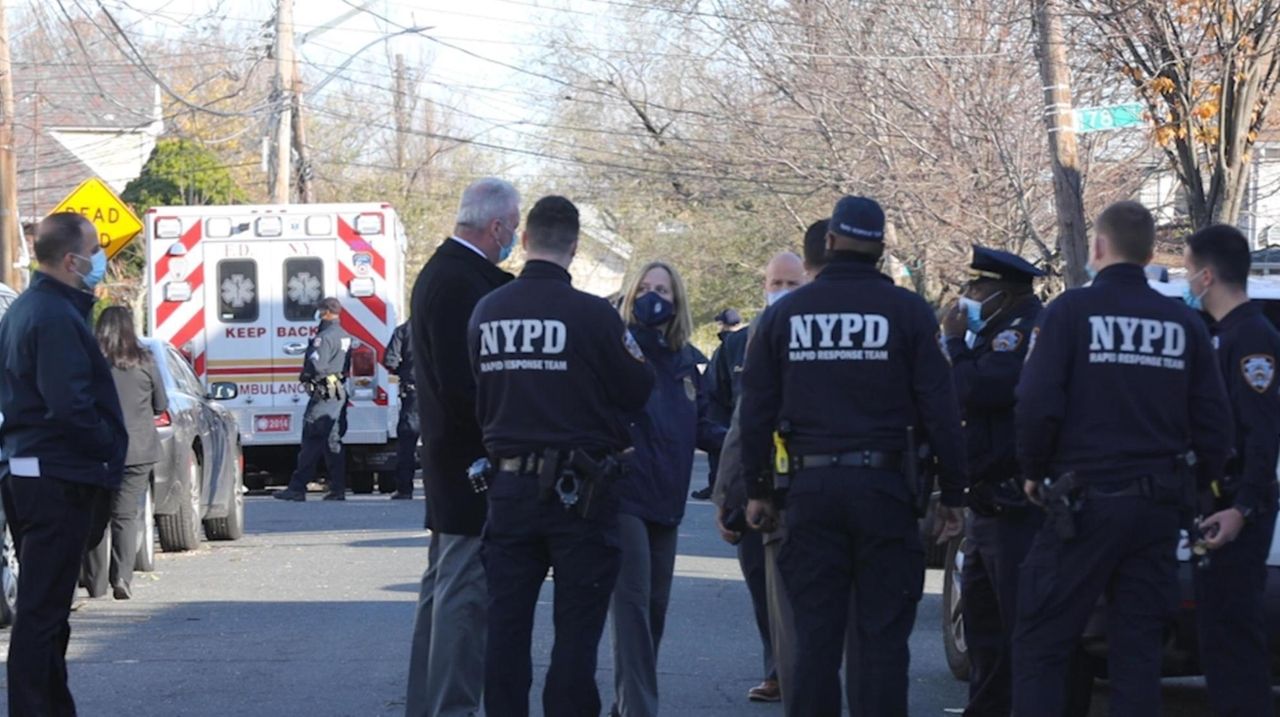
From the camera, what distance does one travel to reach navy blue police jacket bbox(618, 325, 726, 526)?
7.05 metres

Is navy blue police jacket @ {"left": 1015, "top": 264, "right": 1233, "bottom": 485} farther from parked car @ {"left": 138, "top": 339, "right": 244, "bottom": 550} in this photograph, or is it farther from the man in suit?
parked car @ {"left": 138, "top": 339, "right": 244, "bottom": 550}

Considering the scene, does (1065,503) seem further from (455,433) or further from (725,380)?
(725,380)

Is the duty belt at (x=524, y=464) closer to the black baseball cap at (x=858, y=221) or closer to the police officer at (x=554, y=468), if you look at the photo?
the police officer at (x=554, y=468)

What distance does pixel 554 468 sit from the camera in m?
6.14

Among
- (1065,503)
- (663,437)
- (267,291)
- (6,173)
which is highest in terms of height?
(6,173)

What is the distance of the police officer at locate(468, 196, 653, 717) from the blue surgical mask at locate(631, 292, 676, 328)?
102 centimetres

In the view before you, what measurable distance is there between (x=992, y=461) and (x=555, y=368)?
65.8 inches

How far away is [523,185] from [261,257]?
33.1 m

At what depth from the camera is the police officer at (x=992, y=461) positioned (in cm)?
678

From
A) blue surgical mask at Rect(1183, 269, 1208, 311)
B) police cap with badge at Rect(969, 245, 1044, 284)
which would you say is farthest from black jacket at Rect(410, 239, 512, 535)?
blue surgical mask at Rect(1183, 269, 1208, 311)

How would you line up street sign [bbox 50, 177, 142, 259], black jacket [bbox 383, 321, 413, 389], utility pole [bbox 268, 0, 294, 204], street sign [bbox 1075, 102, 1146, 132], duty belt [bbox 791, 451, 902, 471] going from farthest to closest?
utility pole [bbox 268, 0, 294, 204] < street sign [bbox 50, 177, 142, 259] < black jacket [bbox 383, 321, 413, 389] < street sign [bbox 1075, 102, 1146, 132] < duty belt [bbox 791, 451, 902, 471]

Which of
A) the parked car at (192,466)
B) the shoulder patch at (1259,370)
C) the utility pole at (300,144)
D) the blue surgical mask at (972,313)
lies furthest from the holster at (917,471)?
the utility pole at (300,144)

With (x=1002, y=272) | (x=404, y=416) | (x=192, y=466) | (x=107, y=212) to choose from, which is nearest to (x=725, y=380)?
(x=1002, y=272)

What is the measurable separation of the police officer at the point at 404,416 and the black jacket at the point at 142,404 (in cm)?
653
